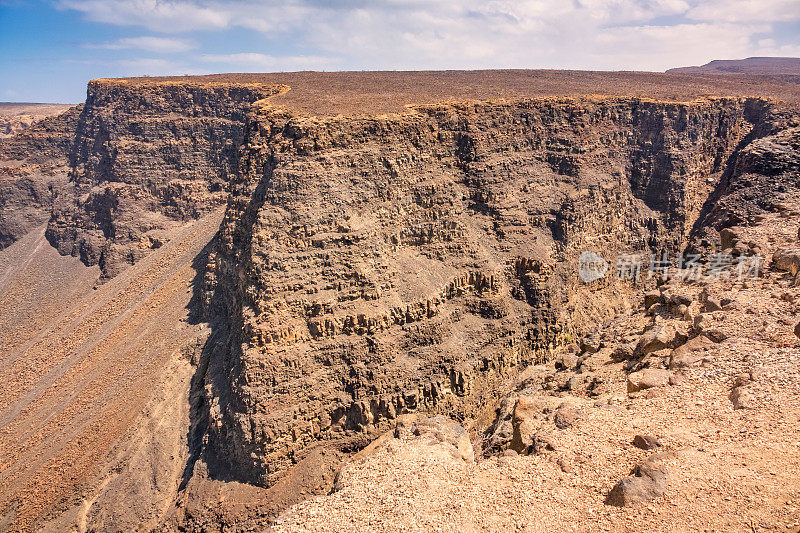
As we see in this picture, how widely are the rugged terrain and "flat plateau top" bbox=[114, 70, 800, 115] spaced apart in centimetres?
55

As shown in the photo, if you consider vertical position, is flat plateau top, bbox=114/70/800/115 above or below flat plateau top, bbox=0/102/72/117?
below

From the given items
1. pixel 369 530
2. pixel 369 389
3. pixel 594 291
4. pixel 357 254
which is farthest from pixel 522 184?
pixel 369 530

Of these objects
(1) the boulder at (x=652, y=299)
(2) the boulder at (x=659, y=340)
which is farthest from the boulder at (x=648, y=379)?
(1) the boulder at (x=652, y=299)

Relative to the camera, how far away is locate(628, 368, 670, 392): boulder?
48.3 feet

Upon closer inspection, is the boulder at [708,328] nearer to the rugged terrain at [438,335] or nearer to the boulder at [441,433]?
the rugged terrain at [438,335]

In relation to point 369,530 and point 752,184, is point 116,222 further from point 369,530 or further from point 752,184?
point 752,184

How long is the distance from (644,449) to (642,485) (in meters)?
1.70

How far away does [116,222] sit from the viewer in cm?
3966

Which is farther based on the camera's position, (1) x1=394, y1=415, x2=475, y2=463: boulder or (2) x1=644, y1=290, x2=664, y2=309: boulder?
(2) x1=644, y1=290, x2=664, y2=309: boulder

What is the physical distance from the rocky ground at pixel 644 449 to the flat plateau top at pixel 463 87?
1578cm

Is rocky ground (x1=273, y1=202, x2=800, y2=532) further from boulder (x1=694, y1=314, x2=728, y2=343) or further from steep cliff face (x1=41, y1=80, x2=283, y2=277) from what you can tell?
steep cliff face (x1=41, y1=80, x2=283, y2=277)

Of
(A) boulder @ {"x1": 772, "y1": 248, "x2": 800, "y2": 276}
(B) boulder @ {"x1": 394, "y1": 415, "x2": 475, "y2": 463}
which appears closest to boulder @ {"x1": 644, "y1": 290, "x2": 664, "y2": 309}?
(A) boulder @ {"x1": 772, "y1": 248, "x2": 800, "y2": 276}

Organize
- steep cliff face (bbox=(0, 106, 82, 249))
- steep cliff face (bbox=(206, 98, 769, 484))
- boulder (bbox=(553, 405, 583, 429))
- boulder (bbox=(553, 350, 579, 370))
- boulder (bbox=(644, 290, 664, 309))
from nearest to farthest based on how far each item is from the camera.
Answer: boulder (bbox=(553, 405, 583, 429)), steep cliff face (bbox=(206, 98, 769, 484)), boulder (bbox=(553, 350, 579, 370)), boulder (bbox=(644, 290, 664, 309)), steep cliff face (bbox=(0, 106, 82, 249))

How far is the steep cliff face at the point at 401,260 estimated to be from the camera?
63.8 feet
